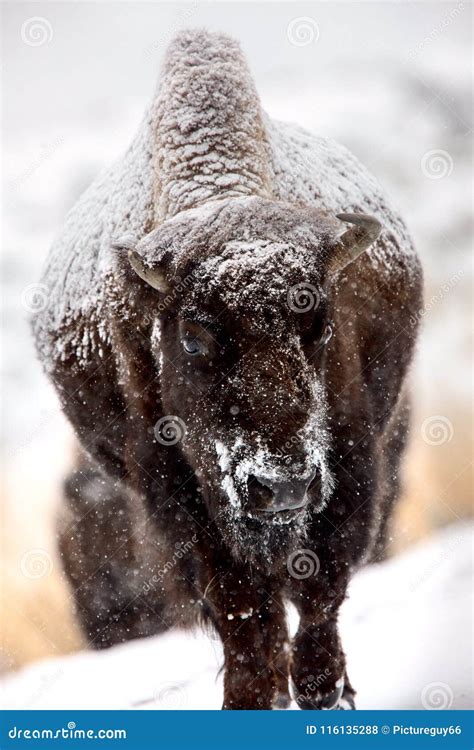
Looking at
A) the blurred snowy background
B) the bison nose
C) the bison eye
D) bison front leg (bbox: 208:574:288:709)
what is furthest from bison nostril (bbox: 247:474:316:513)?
the blurred snowy background

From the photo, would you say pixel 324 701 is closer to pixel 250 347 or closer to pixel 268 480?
pixel 268 480

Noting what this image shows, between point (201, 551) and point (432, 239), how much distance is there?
848 centimetres

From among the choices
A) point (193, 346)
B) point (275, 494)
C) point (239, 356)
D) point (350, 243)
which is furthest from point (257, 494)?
point (350, 243)

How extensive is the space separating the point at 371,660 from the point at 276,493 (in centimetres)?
203

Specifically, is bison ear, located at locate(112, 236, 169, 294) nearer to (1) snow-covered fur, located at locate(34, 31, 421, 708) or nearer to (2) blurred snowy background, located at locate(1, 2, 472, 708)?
(1) snow-covered fur, located at locate(34, 31, 421, 708)

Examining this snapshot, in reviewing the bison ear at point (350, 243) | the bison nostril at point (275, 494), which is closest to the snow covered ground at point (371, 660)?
the bison nostril at point (275, 494)

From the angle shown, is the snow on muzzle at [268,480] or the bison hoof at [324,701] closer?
the snow on muzzle at [268,480]

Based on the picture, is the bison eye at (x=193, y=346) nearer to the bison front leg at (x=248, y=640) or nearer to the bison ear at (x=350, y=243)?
the bison ear at (x=350, y=243)

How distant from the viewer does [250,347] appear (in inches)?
113

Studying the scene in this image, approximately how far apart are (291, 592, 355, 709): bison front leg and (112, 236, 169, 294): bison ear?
5.01ft

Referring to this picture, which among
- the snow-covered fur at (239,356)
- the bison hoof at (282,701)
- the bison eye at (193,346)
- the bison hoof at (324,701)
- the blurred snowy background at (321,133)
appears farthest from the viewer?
the blurred snowy background at (321,133)

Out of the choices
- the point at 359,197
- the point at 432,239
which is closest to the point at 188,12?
the point at 359,197

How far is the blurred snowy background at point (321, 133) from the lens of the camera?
4.59 metres

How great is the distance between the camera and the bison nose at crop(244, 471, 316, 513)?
8.56 feet
